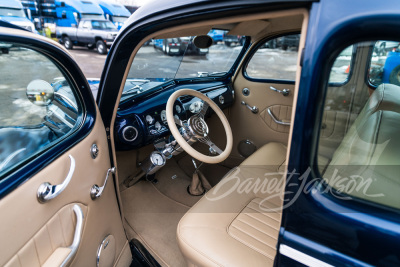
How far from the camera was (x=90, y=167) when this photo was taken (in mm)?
1212

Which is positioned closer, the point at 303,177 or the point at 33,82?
the point at 303,177

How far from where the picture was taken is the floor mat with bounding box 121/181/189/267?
176 centimetres

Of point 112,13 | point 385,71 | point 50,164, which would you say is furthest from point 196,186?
point 112,13

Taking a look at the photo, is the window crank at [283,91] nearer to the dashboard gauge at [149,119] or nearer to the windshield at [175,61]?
the windshield at [175,61]

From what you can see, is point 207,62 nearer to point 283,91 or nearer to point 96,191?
point 283,91

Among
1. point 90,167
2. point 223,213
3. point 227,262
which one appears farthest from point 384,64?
point 90,167

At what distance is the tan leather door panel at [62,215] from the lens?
800 mm

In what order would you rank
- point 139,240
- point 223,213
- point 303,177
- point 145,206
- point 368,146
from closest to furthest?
point 303,177, point 368,146, point 223,213, point 139,240, point 145,206

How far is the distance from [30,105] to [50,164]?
13.2 inches

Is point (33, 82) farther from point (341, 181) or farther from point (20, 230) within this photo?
point (341, 181)

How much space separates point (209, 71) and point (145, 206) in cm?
145

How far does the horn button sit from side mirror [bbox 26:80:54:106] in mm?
765

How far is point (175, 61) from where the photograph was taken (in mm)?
2152

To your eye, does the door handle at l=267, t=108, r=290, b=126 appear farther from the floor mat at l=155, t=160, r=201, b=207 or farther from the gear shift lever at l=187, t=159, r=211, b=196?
the floor mat at l=155, t=160, r=201, b=207
